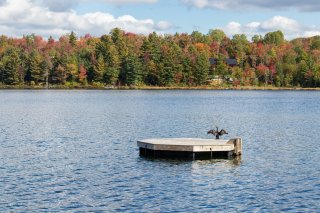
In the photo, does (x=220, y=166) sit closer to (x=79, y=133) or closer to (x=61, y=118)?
(x=79, y=133)

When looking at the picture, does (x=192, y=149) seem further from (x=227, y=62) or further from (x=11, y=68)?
(x=227, y=62)

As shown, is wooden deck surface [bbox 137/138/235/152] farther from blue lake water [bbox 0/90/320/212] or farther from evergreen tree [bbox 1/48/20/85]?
evergreen tree [bbox 1/48/20/85]

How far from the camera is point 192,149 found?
125 ft

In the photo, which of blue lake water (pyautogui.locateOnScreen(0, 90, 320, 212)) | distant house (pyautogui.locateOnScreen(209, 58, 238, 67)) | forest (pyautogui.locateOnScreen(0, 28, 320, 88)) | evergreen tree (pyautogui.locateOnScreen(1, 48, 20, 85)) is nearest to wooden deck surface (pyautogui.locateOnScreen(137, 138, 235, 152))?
blue lake water (pyautogui.locateOnScreen(0, 90, 320, 212))

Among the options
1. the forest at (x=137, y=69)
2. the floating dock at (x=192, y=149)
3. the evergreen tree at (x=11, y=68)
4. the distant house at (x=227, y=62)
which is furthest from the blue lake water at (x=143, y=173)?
the distant house at (x=227, y=62)

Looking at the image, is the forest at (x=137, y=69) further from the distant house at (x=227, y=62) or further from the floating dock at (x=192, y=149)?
the floating dock at (x=192, y=149)

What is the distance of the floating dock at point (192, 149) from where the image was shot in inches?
1508

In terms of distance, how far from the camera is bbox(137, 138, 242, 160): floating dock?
3831 cm

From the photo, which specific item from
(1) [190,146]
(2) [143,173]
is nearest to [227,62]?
(1) [190,146]

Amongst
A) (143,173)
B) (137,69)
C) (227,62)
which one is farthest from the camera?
(227,62)

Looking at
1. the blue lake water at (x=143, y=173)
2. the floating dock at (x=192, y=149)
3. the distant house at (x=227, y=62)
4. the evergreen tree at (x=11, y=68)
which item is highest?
the distant house at (x=227, y=62)

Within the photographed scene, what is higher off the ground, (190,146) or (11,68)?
(11,68)

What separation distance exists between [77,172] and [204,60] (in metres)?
144

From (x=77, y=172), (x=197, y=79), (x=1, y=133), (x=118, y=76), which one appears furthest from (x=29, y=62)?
(x=77, y=172)
